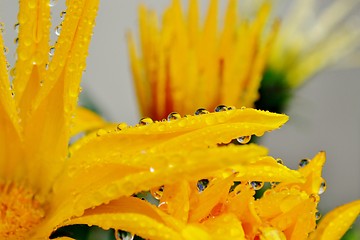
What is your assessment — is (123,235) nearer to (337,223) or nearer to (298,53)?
(337,223)

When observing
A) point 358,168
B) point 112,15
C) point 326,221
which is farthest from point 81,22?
point 358,168

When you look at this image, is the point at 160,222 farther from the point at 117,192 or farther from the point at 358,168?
the point at 358,168

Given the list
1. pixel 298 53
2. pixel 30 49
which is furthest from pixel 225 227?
pixel 298 53

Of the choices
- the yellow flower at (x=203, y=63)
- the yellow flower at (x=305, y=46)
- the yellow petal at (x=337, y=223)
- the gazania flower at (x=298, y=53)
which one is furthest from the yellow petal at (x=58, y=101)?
the yellow flower at (x=305, y=46)

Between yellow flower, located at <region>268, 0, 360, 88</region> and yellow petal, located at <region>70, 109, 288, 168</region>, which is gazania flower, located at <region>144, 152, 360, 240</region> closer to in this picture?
yellow petal, located at <region>70, 109, 288, 168</region>

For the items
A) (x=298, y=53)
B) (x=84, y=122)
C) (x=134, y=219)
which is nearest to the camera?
(x=134, y=219)
